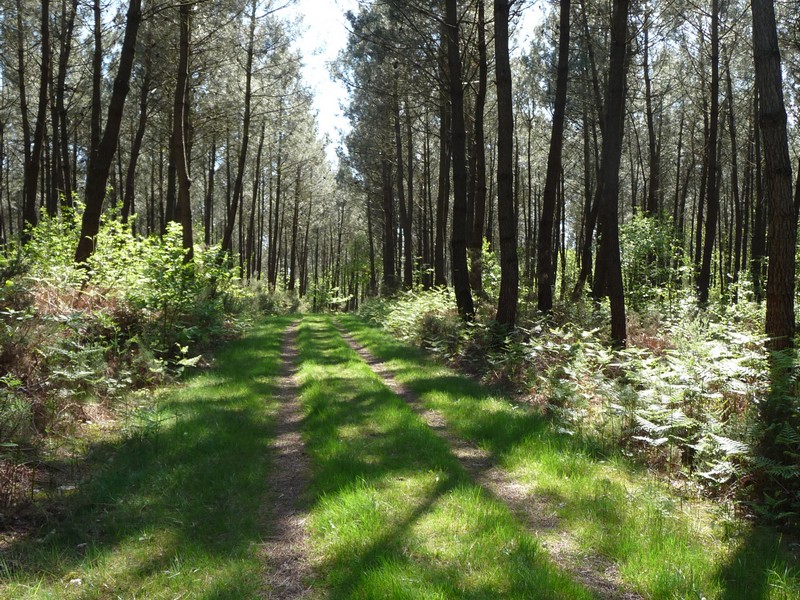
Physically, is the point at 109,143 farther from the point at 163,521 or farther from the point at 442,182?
the point at 442,182

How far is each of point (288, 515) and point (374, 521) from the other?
0.81 m

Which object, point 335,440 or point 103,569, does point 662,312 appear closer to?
point 335,440

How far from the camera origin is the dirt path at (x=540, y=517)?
3326 millimetres

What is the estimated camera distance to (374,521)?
397cm

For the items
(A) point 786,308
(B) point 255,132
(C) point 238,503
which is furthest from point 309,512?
(B) point 255,132

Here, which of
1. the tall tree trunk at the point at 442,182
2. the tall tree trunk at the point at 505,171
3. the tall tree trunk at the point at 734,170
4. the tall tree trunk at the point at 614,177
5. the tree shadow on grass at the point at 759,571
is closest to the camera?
the tree shadow on grass at the point at 759,571

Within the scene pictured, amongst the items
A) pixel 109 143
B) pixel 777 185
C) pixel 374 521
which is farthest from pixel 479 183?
pixel 374 521

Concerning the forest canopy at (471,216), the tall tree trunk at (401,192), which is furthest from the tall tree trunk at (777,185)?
the tall tree trunk at (401,192)

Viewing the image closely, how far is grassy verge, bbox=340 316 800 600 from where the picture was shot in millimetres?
3219

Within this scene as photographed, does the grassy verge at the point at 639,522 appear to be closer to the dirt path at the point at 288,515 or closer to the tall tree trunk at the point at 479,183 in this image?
the dirt path at the point at 288,515

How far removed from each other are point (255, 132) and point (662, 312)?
2359 centimetres

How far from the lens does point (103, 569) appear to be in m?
3.23

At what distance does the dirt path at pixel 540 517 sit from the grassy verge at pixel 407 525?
0.58 ft

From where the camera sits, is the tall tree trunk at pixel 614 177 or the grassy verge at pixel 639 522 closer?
the grassy verge at pixel 639 522
